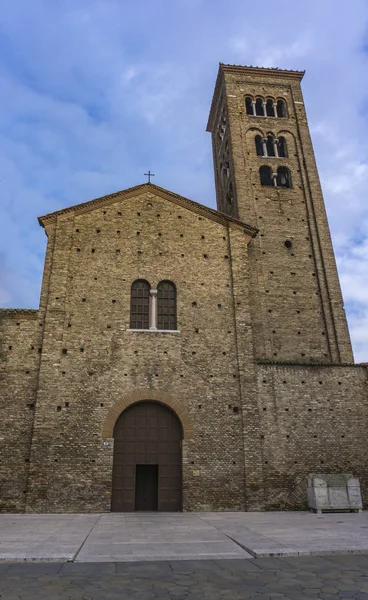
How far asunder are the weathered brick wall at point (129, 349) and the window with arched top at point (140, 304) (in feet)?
0.90

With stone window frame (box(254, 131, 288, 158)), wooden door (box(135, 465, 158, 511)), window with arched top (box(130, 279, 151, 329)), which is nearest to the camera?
wooden door (box(135, 465, 158, 511))

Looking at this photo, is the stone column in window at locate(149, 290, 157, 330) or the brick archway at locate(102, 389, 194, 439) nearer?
the brick archway at locate(102, 389, 194, 439)

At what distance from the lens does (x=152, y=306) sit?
15.5 m

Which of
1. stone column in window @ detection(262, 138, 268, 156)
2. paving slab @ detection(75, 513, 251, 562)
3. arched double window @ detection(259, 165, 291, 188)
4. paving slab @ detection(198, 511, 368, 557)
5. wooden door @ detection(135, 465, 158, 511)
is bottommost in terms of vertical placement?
paving slab @ detection(198, 511, 368, 557)

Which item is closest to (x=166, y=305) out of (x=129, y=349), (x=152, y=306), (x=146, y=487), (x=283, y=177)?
(x=152, y=306)

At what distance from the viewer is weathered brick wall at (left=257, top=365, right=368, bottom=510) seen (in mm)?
13867

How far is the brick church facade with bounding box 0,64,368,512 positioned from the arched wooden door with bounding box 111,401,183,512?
0.13 feet

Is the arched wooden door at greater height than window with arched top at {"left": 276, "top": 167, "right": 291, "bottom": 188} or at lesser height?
lesser

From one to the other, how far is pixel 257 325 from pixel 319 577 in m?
12.2

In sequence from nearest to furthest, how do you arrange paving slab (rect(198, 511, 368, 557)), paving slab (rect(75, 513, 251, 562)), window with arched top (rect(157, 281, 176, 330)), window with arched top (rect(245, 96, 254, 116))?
paving slab (rect(75, 513, 251, 562)) → paving slab (rect(198, 511, 368, 557)) → window with arched top (rect(157, 281, 176, 330)) → window with arched top (rect(245, 96, 254, 116))

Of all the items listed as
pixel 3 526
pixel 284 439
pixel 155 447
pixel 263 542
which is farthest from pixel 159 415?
pixel 263 542

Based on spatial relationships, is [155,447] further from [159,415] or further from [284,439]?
[284,439]

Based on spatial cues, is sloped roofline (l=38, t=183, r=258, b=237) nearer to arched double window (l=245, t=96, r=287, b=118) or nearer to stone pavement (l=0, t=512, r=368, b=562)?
arched double window (l=245, t=96, r=287, b=118)

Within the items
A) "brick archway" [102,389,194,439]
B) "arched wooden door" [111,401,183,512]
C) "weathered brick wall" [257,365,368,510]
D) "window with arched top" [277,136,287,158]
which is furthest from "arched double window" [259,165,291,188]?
"arched wooden door" [111,401,183,512]
